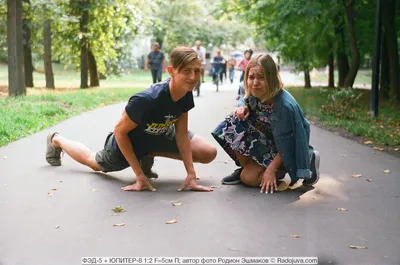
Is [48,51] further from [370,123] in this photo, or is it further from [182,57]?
[182,57]

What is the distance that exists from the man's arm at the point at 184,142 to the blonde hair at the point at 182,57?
1.86 ft

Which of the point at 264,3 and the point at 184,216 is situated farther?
the point at 264,3

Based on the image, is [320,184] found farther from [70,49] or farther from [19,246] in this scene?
[70,49]

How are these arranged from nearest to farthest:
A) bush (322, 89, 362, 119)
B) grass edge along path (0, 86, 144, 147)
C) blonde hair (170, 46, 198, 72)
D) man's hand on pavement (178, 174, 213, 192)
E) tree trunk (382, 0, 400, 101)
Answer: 1. blonde hair (170, 46, 198, 72)
2. man's hand on pavement (178, 174, 213, 192)
3. grass edge along path (0, 86, 144, 147)
4. bush (322, 89, 362, 119)
5. tree trunk (382, 0, 400, 101)

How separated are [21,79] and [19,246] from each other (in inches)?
490

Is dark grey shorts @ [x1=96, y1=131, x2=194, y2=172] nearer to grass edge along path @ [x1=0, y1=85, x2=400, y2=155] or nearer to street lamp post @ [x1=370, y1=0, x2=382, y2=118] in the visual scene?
grass edge along path @ [x1=0, y1=85, x2=400, y2=155]

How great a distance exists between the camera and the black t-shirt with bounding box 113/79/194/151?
15.9ft

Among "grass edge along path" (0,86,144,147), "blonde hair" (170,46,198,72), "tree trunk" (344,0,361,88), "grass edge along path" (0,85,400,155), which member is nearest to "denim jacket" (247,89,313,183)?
"blonde hair" (170,46,198,72)

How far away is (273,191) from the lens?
5129 mm

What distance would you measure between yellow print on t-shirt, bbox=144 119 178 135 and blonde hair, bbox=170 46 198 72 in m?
0.58

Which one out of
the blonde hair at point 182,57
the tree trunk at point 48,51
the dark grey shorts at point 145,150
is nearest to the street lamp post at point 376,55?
the dark grey shorts at point 145,150

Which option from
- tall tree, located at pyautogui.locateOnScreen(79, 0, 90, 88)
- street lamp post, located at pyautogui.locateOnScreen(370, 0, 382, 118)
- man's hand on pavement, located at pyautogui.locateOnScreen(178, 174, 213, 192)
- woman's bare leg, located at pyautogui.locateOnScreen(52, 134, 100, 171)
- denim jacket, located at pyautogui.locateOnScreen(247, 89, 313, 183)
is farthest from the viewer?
tall tree, located at pyautogui.locateOnScreen(79, 0, 90, 88)

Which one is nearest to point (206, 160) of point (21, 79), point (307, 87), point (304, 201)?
point (304, 201)

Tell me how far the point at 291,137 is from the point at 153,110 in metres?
1.29
